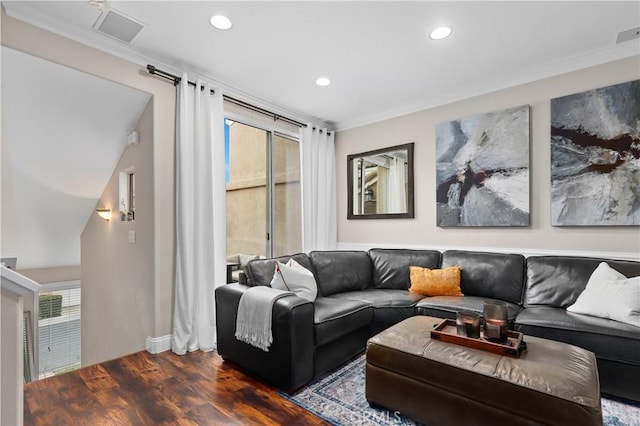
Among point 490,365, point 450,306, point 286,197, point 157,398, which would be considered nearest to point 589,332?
point 450,306

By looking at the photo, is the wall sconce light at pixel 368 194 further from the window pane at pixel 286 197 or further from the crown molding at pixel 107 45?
the crown molding at pixel 107 45

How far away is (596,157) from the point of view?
2.79m

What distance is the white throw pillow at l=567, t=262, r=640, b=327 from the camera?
215 centimetres

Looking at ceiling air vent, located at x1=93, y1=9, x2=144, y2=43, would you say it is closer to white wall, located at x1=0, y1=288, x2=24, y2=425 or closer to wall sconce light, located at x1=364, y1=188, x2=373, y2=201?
white wall, located at x1=0, y1=288, x2=24, y2=425

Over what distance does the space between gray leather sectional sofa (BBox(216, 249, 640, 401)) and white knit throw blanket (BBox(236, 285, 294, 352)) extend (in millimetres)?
61

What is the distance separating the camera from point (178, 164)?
2.93m

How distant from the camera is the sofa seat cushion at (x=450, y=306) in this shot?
8.66 ft

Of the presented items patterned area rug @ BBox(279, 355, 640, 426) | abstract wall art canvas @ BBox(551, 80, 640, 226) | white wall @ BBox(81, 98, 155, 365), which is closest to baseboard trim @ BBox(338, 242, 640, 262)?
abstract wall art canvas @ BBox(551, 80, 640, 226)

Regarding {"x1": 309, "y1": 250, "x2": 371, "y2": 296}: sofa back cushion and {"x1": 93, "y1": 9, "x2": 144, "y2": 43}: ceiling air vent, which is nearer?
{"x1": 93, "y1": 9, "x2": 144, "y2": 43}: ceiling air vent

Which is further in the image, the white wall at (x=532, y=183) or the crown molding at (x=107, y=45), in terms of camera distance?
the white wall at (x=532, y=183)

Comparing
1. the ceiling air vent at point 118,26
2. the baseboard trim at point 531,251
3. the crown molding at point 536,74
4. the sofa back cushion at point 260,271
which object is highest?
the ceiling air vent at point 118,26

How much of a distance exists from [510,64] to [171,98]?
10.4ft

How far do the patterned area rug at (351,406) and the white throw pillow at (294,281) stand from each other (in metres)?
0.70

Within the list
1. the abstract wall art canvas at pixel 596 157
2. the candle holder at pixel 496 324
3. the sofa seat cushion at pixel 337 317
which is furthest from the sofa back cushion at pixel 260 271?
the abstract wall art canvas at pixel 596 157
